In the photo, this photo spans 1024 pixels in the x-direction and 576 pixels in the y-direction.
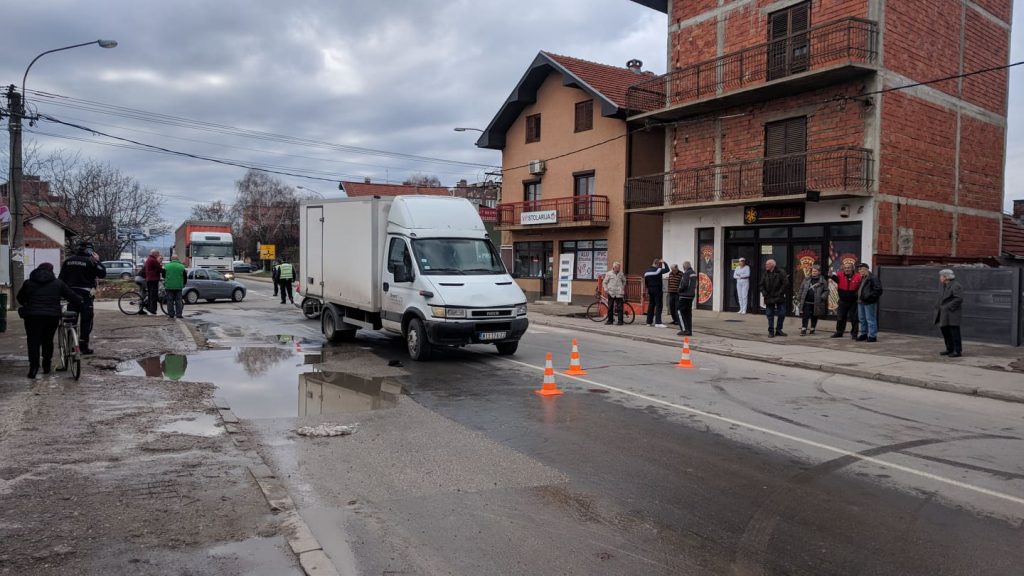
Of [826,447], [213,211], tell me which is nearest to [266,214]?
[213,211]

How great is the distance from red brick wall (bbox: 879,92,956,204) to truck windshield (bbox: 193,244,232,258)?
33311 mm

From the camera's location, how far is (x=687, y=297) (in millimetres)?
17141

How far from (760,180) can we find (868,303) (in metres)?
6.27

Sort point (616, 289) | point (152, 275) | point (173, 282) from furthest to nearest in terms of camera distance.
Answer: point (152, 275) → point (616, 289) → point (173, 282)

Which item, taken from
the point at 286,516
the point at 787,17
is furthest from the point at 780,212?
the point at 286,516

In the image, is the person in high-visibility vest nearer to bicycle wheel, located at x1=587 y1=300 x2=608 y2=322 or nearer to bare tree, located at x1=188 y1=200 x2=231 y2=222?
bicycle wheel, located at x1=587 y1=300 x2=608 y2=322

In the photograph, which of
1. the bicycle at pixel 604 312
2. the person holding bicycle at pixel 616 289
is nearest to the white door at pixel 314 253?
the person holding bicycle at pixel 616 289

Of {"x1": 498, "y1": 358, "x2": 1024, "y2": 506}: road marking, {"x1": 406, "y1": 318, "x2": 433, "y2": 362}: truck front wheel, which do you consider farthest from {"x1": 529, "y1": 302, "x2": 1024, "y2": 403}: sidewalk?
{"x1": 406, "y1": 318, "x2": 433, "y2": 362}: truck front wheel

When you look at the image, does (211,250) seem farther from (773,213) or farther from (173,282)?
(773,213)

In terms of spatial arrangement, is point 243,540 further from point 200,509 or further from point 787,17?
point 787,17

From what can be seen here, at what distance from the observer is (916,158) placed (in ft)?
63.4

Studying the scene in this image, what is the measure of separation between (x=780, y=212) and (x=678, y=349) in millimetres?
7591

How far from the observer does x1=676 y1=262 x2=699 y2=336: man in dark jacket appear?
1694 centimetres

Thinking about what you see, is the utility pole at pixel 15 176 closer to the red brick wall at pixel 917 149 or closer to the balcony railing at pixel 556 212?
the balcony railing at pixel 556 212
